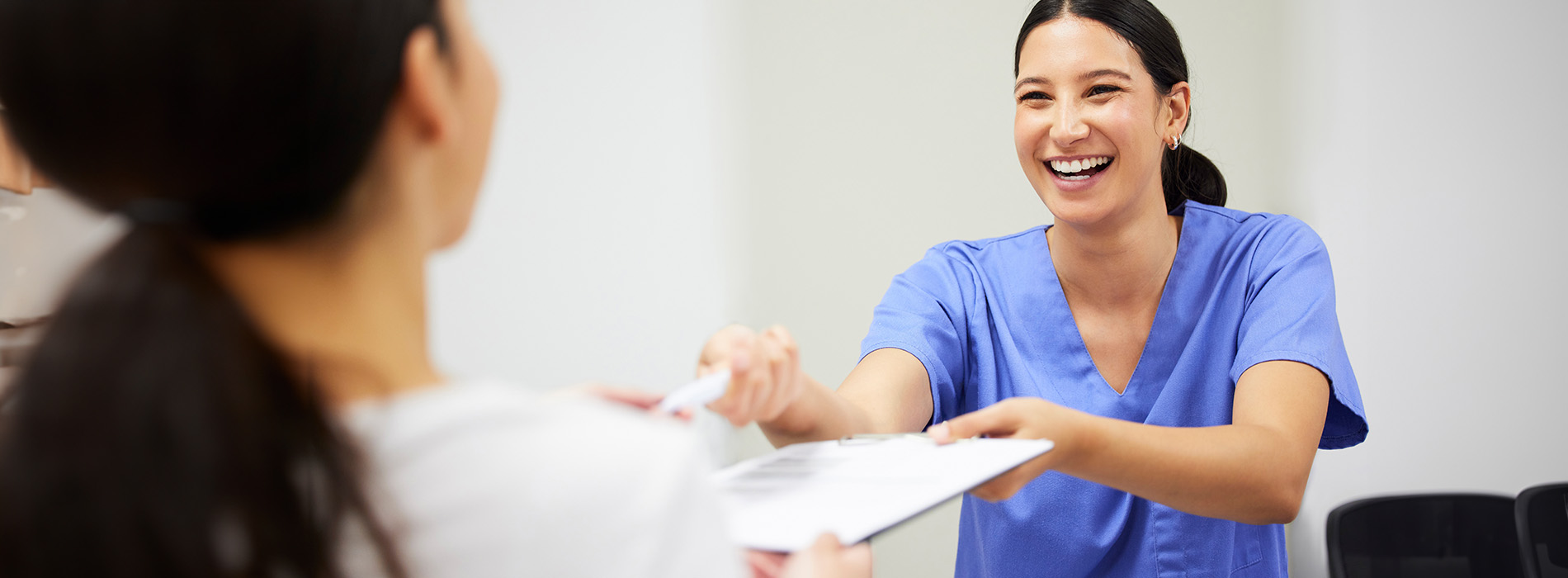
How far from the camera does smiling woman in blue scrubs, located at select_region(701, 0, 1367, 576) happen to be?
0.96 m

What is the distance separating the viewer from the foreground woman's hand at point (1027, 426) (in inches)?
28.4

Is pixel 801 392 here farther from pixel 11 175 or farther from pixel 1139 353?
pixel 11 175

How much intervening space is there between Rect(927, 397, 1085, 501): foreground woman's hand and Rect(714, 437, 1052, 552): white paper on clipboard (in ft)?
0.10

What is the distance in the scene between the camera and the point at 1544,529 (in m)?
1.49

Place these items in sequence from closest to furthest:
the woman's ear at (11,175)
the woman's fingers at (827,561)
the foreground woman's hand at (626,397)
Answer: the woman's fingers at (827,561), the foreground woman's hand at (626,397), the woman's ear at (11,175)

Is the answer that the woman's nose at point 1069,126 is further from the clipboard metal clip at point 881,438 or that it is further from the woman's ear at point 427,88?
the woman's ear at point 427,88

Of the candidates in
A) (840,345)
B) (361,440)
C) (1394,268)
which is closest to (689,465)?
(361,440)

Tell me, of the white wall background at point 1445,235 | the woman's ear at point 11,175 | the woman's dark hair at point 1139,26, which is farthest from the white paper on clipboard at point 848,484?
the white wall background at point 1445,235

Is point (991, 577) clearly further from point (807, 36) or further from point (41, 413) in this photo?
point (807, 36)

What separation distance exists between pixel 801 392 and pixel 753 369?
0.11 m

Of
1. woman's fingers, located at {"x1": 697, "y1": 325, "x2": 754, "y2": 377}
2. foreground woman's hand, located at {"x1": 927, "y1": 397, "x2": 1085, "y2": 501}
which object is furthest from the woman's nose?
woman's fingers, located at {"x1": 697, "y1": 325, "x2": 754, "y2": 377}

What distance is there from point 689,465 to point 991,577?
0.82m

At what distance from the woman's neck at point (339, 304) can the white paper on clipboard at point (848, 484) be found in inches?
7.0

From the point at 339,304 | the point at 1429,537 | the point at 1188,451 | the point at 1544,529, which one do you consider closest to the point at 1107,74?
the point at 1188,451
